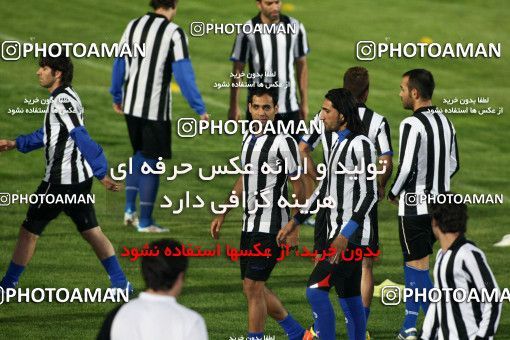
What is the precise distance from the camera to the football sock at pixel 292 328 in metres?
11.2

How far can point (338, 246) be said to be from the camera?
10.6 m

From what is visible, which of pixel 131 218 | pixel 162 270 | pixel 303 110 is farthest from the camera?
pixel 303 110

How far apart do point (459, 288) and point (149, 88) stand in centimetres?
658

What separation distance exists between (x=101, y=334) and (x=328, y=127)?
3.89 metres

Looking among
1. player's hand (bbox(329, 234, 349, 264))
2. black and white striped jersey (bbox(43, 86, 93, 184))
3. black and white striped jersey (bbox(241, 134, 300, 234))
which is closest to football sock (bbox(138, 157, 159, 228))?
black and white striped jersey (bbox(43, 86, 93, 184))

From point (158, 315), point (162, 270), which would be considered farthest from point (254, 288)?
point (158, 315)

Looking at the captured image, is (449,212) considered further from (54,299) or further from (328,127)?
(54,299)

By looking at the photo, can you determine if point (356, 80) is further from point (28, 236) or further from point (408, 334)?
point (28, 236)

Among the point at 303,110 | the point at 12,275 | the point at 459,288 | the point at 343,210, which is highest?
the point at 303,110

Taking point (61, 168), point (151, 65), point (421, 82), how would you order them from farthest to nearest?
1. point (151, 65)
2. point (61, 168)
3. point (421, 82)

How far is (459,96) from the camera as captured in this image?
2161 cm

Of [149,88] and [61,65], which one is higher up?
[149,88]

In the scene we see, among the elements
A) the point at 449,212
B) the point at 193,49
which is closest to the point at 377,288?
the point at 449,212

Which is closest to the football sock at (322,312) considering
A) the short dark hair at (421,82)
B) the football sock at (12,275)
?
the short dark hair at (421,82)
